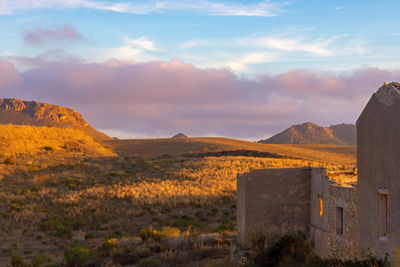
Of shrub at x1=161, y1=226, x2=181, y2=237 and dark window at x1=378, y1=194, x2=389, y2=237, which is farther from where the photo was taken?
shrub at x1=161, y1=226, x2=181, y2=237

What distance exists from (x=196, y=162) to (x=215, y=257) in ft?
115

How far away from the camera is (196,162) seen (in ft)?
178

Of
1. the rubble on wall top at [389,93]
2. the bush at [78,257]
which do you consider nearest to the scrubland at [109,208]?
the bush at [78,257]

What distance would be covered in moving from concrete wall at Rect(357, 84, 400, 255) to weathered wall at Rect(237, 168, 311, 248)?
5854 mm

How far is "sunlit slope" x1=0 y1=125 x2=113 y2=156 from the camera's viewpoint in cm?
5381

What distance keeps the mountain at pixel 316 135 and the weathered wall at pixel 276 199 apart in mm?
137021

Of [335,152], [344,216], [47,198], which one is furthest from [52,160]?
[335,152]

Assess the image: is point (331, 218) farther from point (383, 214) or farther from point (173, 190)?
point (173, 190)

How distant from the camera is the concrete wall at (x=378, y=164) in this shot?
10125mm

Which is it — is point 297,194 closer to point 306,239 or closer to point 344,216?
point 306,239

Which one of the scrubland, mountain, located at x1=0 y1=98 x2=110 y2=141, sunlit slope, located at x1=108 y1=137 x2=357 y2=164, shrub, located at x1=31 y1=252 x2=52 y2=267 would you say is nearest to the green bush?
the scrubland

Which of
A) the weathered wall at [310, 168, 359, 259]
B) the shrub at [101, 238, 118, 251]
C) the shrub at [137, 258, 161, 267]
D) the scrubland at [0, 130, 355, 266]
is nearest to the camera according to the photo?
the weathered wall at [310, 168, 359, 259]

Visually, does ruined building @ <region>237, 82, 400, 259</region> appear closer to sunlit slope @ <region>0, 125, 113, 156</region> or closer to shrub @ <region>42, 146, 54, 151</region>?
sunlit slope @ <region>0, 125, 113, 156</region>

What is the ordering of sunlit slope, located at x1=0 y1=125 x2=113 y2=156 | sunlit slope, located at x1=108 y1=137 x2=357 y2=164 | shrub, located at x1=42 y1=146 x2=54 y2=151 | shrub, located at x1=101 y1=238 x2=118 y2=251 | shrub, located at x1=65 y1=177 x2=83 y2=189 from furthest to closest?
1. sunlit slope, located at x1=108 y1=137 x2=357 y2=164
2. shrub, located at x1=42 y1=146 x2=54 y2=151
3. sunlit slope, located at x1=0 y1=125 x2=113 y2=156
4. shrub, located at x1=65 y1=177 x2=83 y2=189
5. shrub, located at x1=101 y1=238 x2=118 y2=251
